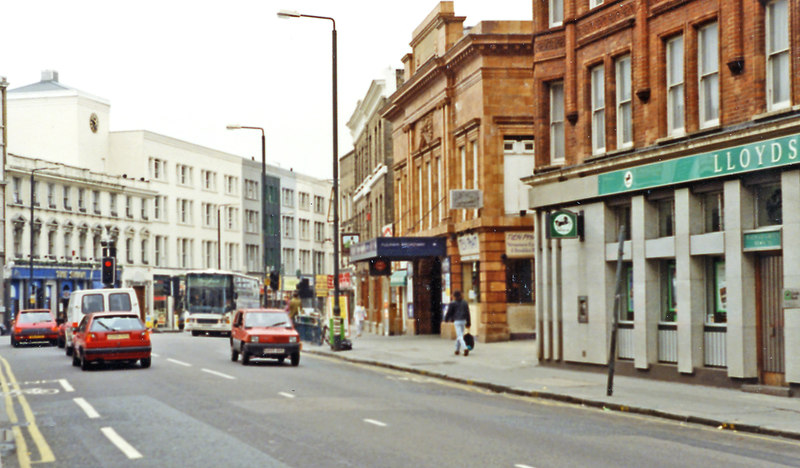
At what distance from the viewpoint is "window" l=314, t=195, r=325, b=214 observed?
4962 inches

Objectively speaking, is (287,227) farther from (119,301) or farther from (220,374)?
(220,374)

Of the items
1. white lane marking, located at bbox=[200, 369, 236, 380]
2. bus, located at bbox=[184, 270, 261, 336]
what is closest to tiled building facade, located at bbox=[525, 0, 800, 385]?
white lane marking, located at bbox=[200, 369, 236, 380]

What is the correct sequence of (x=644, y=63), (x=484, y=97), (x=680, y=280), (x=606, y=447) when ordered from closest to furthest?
(x=606, y=447), (x=680, y=280), (x=644, y=63), (x=484, y=97)

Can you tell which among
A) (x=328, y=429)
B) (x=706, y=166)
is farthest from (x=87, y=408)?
(x=706, y=166)

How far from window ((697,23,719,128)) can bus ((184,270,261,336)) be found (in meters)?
41.4

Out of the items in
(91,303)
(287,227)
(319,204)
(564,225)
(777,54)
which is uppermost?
(319,204)

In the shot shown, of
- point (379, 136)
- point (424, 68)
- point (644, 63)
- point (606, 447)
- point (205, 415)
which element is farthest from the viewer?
point (379, 136)

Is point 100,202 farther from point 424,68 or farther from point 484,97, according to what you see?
point 484,97

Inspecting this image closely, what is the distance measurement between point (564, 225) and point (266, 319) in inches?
371

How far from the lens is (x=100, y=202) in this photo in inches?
3509

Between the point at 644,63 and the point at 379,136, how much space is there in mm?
40623

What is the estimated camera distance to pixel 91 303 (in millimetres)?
37500

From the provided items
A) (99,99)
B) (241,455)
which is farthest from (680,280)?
(99,99)

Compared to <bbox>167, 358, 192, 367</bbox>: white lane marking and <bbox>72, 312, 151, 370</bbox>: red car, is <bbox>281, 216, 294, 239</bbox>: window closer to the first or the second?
<bbox>167, 358, 192, 367</bbox>: white lane marking
